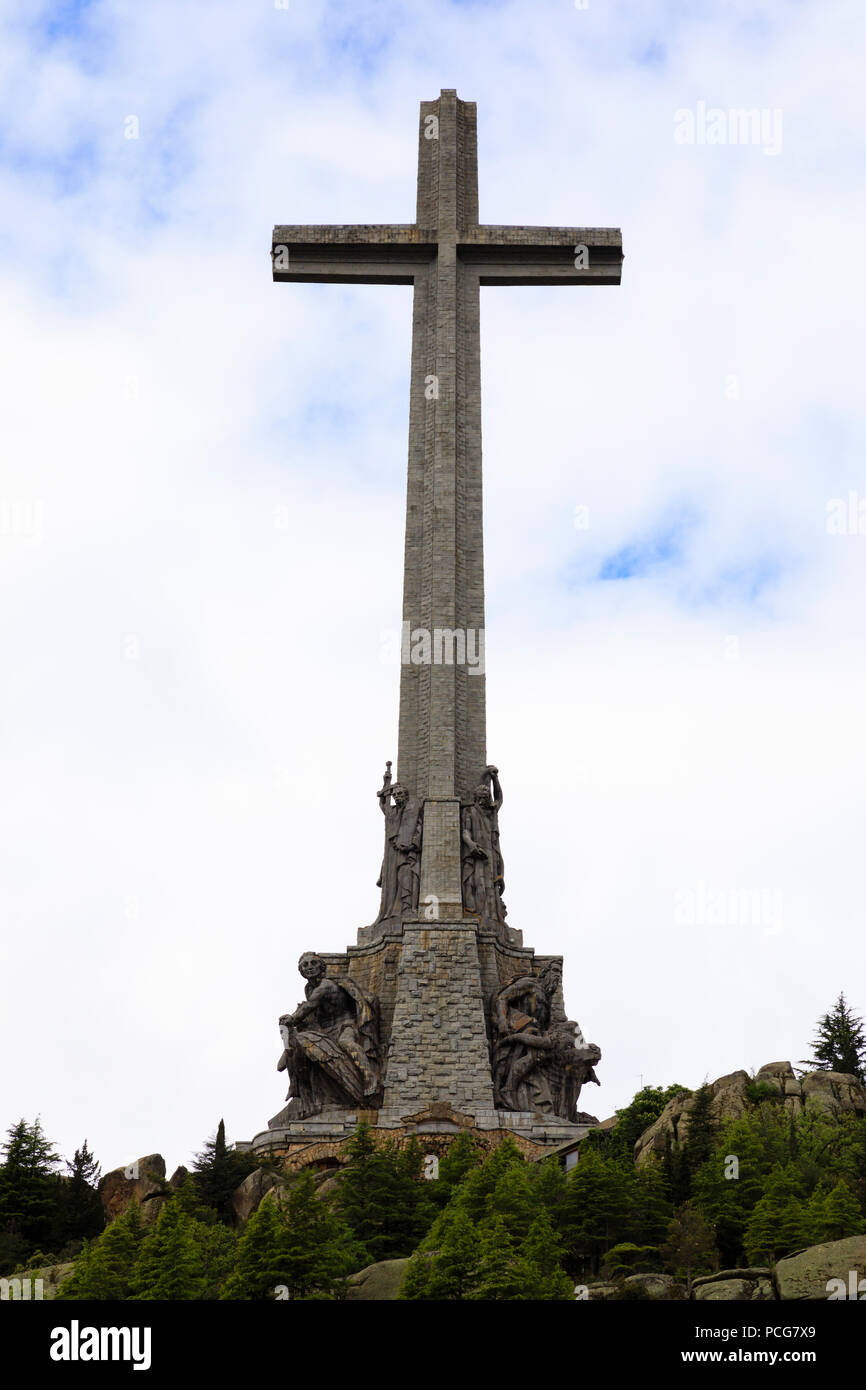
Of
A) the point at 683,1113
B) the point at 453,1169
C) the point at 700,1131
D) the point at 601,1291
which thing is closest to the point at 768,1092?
the point at 683,1113

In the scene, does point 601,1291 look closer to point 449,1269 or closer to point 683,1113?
point 449,1269

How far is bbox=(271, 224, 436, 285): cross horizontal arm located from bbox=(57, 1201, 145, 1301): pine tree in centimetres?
2660

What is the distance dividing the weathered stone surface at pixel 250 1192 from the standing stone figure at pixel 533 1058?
5575mm

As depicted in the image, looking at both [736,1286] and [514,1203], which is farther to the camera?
[514,1203]

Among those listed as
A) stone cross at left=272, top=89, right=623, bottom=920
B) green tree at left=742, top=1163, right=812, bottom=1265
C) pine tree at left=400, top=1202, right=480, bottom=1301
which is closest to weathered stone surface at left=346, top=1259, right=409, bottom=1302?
pine tree at left=400, top=1202, right=480, bottom=1301

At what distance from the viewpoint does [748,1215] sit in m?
26.0

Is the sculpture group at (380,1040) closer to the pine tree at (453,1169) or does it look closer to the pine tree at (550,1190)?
the pine tree at (453,1169)

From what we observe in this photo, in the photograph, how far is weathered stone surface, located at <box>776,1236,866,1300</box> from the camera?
21.8 meters

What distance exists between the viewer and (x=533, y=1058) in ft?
120

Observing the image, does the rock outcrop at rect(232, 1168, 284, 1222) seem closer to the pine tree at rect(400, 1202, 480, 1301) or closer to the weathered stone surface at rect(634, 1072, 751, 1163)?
the weathered stone surface at rect(634, 1072, 751, 1163)

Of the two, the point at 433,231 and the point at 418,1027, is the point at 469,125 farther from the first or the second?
the point at 418,1027

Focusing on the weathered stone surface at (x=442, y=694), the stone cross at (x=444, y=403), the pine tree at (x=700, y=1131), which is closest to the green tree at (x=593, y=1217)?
the pine tree at (x=700, y=1131)

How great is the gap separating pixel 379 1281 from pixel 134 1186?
11.8m
